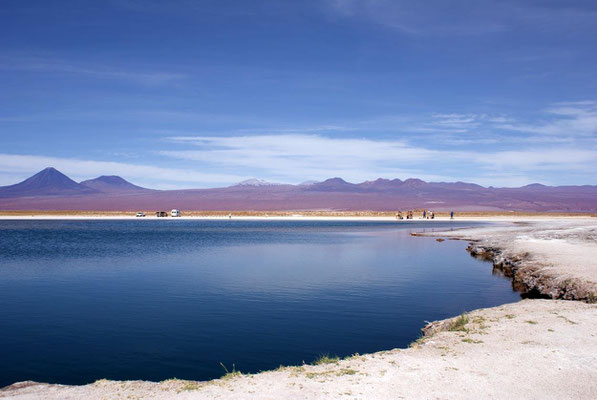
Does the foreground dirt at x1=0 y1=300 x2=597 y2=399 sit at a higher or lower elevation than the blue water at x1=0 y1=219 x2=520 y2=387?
higher

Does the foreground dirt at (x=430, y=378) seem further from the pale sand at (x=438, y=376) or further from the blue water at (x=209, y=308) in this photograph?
the blue water at (x=209, y=308)

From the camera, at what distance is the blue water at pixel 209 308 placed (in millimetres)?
12836

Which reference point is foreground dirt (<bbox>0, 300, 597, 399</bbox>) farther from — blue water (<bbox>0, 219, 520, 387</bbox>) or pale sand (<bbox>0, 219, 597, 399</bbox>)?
blue water (<bbox>0, 219, 520, 387</bbox>)

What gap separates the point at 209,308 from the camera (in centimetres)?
1869

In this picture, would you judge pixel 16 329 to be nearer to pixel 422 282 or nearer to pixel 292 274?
pixel 292 274

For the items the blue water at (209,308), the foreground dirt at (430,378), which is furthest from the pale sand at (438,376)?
the blue water at (209,308)

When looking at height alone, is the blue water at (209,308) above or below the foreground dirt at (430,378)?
below

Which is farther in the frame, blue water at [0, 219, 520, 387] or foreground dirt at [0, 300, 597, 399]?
blue water at [0, 219, 520, 387]

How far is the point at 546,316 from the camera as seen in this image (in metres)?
14.5

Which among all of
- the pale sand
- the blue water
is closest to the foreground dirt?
the pale sand

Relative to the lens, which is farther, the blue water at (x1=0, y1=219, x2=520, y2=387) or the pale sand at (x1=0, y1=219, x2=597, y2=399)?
the blue water at (x1=0, y1=219, x2=520, y2=387)

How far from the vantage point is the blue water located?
42.1 feet

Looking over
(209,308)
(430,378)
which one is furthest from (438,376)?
(209,308)

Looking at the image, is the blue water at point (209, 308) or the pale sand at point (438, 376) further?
the blue water at point (209, 308)
